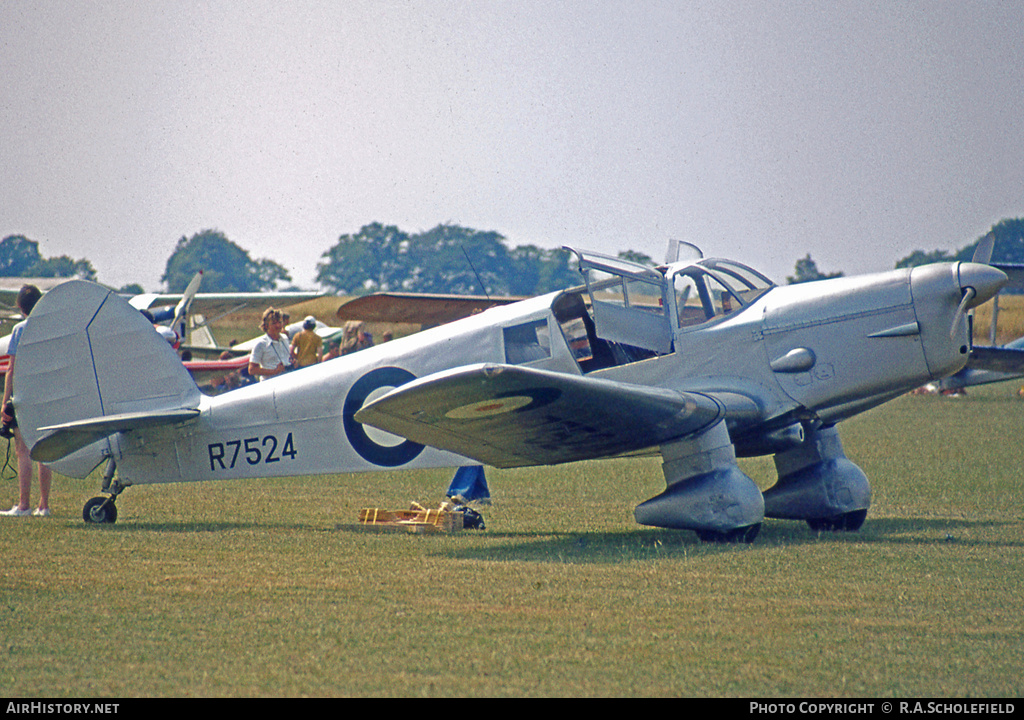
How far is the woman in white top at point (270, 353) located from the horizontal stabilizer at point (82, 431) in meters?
4.65

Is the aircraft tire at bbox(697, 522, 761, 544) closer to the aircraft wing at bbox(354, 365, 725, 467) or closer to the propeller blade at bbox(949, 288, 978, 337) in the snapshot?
the aircraft wing at bbox(354, 365, 725, 467)

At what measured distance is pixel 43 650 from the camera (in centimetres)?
441

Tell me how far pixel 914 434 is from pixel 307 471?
43.6ft

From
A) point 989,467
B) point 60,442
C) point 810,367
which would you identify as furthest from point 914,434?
point 60,442

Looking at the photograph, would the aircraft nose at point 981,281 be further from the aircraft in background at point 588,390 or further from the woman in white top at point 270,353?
the woman in white top at point 270,353

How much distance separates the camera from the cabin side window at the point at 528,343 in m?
8.12

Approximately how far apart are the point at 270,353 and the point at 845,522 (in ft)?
25.0

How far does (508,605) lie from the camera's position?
5375mm

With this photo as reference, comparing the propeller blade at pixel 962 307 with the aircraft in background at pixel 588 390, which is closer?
the aircraft in background at pixel 588 390

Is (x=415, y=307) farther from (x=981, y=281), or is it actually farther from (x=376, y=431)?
(x=981, y=281)

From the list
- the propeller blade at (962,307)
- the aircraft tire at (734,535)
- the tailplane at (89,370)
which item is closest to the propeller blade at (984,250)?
the propeller blade at (962,307)

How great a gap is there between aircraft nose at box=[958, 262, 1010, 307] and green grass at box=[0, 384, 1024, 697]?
5.56 ft

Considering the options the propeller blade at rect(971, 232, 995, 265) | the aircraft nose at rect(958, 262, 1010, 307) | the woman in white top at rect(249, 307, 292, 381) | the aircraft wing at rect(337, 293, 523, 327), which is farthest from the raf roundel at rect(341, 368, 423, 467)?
the aircraft wing at rect(337, 293, 523, 327)
